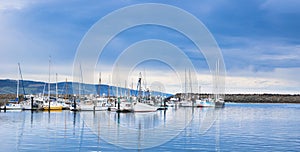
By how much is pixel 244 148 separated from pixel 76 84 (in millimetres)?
63889

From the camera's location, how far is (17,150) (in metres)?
25.9

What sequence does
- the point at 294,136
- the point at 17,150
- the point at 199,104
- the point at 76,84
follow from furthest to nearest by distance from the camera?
the point at 199,104, the point at 76,84, the point at 294,136, the point at 17,150

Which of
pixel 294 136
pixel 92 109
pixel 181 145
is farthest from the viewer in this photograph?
pixel 92 109

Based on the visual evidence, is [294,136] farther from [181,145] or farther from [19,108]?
[19,108]

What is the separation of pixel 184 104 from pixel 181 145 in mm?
87203

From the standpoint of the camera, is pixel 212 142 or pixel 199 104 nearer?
pixel 212 142

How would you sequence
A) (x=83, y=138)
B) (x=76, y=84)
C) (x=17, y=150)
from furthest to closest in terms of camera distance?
(x=76, y=84) → (x=83, y=138) → (x=17, y=150)

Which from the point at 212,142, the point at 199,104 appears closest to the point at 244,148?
the point at 212,142

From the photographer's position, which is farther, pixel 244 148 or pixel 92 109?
pixel 92 109

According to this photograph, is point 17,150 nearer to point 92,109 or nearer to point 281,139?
point 281,139

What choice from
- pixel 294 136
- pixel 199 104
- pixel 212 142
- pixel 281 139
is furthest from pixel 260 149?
pixel 199 104

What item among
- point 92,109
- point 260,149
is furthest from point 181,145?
point 92,109

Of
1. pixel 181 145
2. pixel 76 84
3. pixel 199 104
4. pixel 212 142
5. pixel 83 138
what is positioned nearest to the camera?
pixel 181 145

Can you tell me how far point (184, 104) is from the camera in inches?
4557
